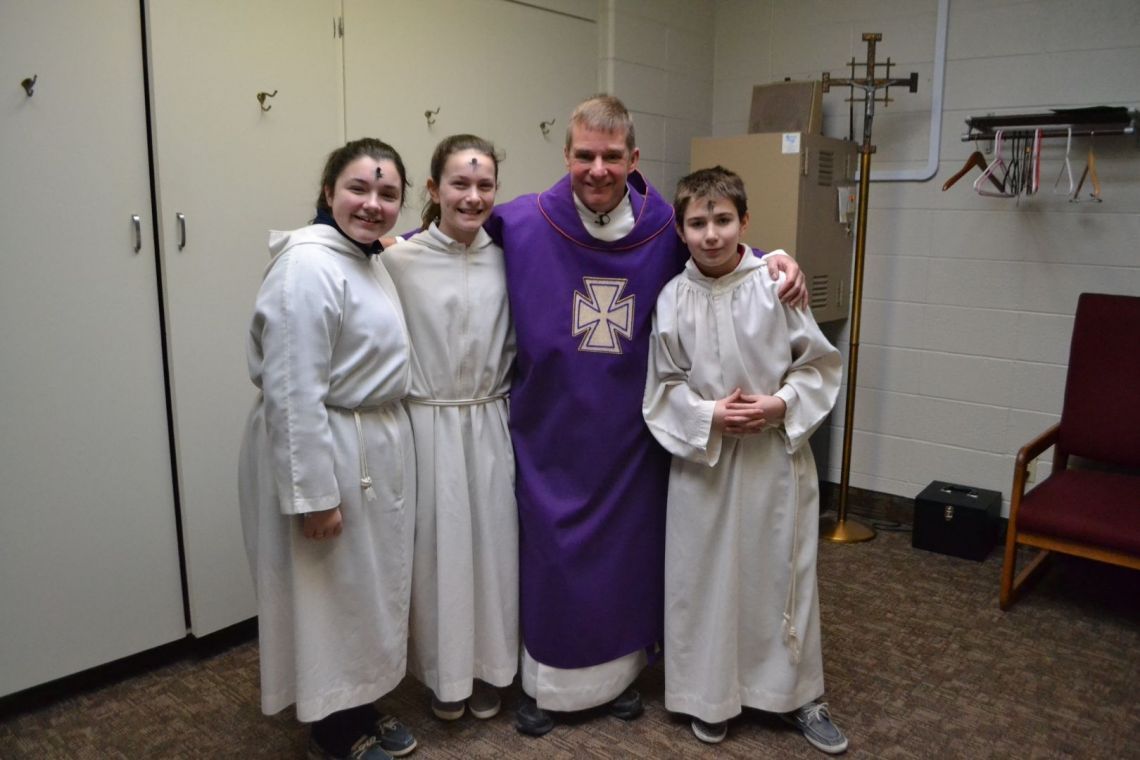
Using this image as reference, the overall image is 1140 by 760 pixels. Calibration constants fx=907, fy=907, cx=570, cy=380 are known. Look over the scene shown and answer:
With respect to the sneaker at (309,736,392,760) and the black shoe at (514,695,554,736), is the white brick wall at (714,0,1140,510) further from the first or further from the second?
the sneaker at (309,736,392,760)

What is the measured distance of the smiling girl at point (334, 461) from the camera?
1743 mm

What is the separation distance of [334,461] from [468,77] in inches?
64.9

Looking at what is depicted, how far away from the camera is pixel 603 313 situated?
6.82ft

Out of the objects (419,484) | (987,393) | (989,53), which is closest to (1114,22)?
(989,53)

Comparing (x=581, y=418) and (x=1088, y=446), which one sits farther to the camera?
(x=1088, y=446)

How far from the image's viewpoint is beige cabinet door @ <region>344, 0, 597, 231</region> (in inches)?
106

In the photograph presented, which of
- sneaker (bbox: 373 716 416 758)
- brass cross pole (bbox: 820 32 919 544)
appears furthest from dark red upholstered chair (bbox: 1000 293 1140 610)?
sneaker (bbox: 373 716 416 758)

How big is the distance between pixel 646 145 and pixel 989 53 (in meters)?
1.29

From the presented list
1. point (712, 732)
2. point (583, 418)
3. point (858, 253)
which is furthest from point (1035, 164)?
point (712, 732)

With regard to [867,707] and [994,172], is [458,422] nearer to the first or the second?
[867,707]

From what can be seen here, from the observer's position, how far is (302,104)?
2523mm

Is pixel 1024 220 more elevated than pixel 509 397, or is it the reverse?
pixel 1024 220

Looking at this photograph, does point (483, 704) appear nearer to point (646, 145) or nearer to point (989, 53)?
point (646, 145)

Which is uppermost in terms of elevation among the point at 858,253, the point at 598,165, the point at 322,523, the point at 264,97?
the point at 264,97
